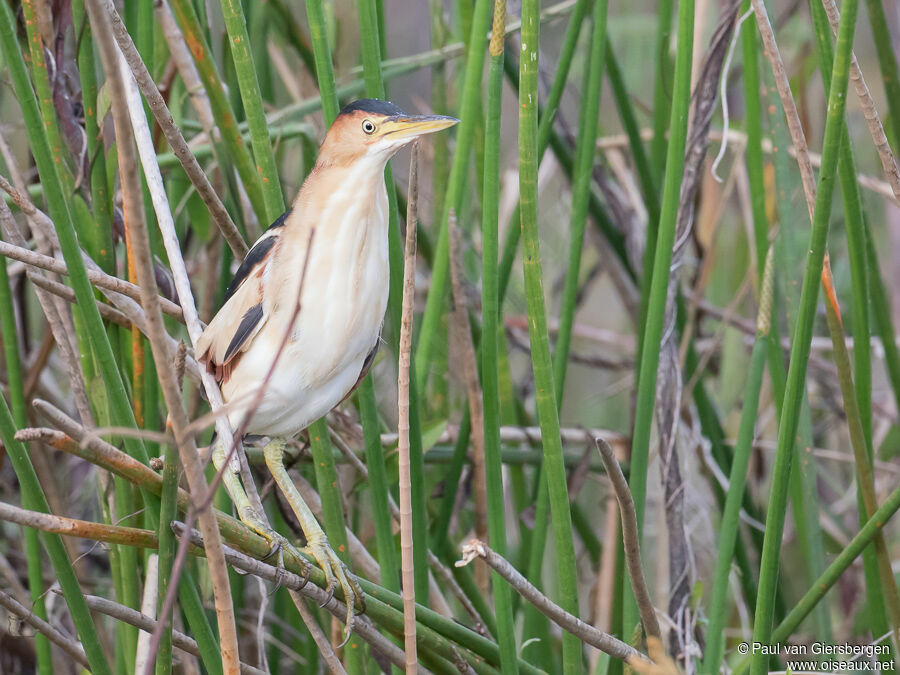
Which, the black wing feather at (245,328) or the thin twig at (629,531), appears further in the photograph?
the black wing feather at (245,328)

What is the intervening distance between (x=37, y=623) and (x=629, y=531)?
1.89 ft

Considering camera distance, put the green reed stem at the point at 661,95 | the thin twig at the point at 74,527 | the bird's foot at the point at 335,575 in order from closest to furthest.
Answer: the thin twig at the point at 74,527 < the bird's foot at the point at 335,575 < the green reed stem at the point at 661,95

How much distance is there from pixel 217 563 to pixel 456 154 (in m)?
0.59

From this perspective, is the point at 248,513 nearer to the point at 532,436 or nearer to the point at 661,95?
the point at 532,436

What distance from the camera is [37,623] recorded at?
0.90 m

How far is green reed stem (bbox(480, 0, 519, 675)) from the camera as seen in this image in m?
0.91

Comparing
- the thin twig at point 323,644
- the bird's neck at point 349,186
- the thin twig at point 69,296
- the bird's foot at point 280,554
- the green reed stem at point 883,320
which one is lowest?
the thin twig at point 323,644

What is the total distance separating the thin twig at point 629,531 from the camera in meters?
0.74

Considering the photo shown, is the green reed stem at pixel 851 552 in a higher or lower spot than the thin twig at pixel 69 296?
lower

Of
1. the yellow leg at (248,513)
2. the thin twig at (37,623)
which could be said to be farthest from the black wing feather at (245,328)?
the thin twig at (37,623)

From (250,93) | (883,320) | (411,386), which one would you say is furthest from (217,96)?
(883,320)

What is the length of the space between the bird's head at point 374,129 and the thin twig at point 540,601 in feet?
1.43

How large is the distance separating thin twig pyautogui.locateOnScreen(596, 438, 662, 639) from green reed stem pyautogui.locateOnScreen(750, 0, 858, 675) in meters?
0.10

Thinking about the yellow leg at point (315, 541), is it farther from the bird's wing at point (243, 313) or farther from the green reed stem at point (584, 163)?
the green reed stem at point (584, 163)
